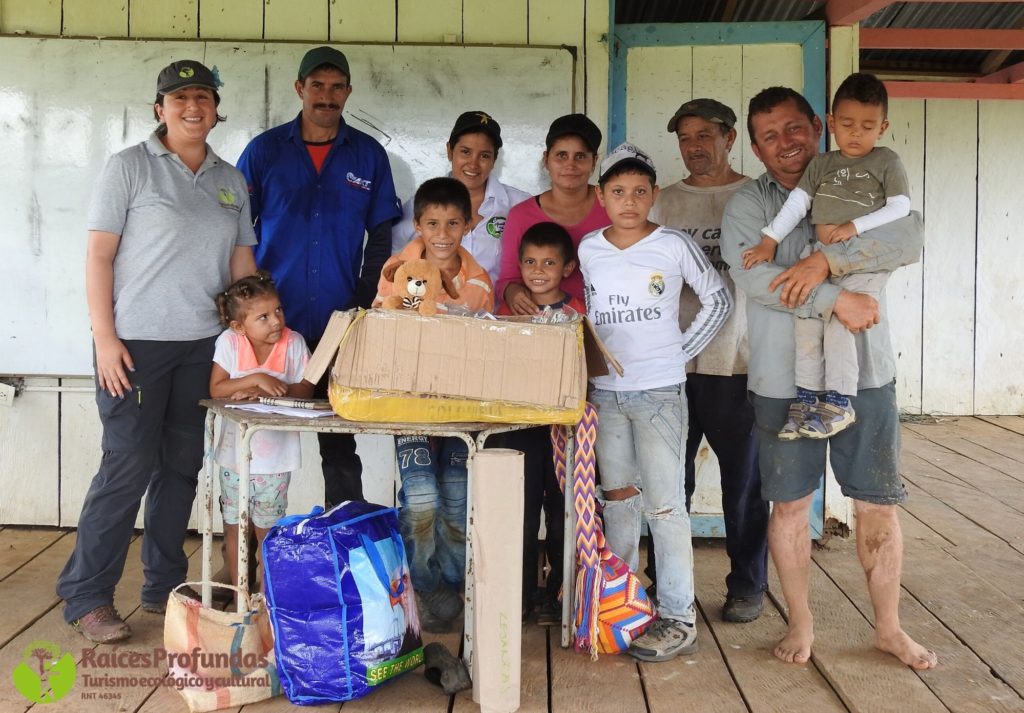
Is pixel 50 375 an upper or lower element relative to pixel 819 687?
upper

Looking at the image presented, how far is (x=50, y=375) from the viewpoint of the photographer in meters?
3.90

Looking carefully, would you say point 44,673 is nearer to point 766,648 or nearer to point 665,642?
point 665,642

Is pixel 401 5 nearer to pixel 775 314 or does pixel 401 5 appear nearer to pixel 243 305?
pixel 243 305

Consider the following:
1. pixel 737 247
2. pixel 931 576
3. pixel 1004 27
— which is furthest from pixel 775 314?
pixel 1004 27

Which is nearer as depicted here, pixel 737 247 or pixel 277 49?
pixel 737 247

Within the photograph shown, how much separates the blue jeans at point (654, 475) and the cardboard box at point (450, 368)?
353mm

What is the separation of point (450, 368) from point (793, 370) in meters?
1.00

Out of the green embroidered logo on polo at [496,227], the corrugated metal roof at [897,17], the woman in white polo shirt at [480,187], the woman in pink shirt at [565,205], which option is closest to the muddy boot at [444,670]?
the woman in pink shirt at [565,205]

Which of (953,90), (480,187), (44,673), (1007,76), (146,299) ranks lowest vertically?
(44,673)

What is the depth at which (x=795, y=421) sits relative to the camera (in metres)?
2.59

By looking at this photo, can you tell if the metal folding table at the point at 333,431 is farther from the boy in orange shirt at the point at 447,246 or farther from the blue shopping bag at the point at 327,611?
the boy in orange shirt at the point at 447,246

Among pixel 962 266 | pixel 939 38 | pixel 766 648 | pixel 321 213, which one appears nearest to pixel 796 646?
pixel 766 648

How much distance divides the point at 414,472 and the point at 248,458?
550mm

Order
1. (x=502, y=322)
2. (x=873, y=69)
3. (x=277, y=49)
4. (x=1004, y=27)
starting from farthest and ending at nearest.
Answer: (x=873, y=69) → (x=1004, y=27) → (x=277, y=49) → (x=502, y=322)
